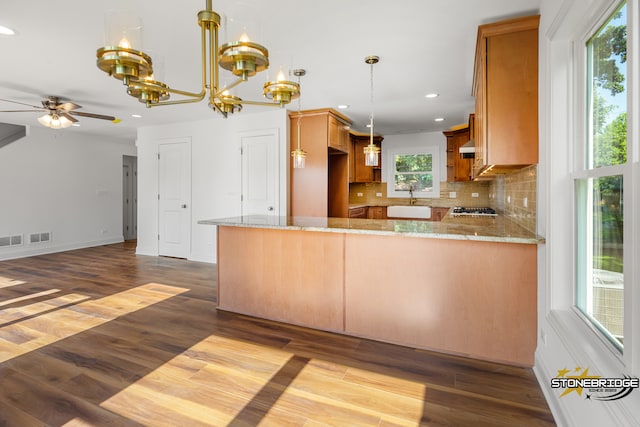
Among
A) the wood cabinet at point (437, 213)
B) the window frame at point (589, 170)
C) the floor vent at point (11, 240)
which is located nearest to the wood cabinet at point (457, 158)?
the wood cabinet at point (437, 213)

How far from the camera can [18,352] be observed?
8.32 ft

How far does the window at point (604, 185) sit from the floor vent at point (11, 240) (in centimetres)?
808

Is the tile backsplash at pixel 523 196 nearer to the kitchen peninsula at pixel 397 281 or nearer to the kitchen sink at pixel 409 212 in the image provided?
the kitchen peninsula at pixel 397 281

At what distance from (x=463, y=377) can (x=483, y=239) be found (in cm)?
90

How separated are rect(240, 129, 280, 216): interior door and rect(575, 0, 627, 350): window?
4007 mm

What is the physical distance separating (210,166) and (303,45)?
3.47m

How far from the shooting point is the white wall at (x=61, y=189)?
6.12 m

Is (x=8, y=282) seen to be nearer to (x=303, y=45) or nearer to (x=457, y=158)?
(x=303, y=45)

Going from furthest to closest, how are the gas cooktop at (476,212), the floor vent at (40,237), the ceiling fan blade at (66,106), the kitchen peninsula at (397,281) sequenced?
the floor vent at (40,237)
the gas cooktop at (476,212)
the ceiling fan blade at (66,106)
the kitchen peninsula at (397,281)

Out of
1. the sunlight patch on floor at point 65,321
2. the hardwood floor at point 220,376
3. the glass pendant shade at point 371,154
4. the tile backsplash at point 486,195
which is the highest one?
the glass pendant shade at point 371,154

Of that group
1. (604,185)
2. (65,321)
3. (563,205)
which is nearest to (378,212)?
(563,205)

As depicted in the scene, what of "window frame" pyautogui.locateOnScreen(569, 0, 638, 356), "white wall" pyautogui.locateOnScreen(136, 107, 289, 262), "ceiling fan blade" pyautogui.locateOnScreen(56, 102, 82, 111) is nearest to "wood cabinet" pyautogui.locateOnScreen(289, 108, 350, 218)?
"white wall" pyautogui.locateOnScreen(136, 107, 289, 262)

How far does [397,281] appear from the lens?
2680 millimetres

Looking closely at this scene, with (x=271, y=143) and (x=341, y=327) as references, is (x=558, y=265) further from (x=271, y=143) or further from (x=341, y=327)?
(x=271, y=143)
